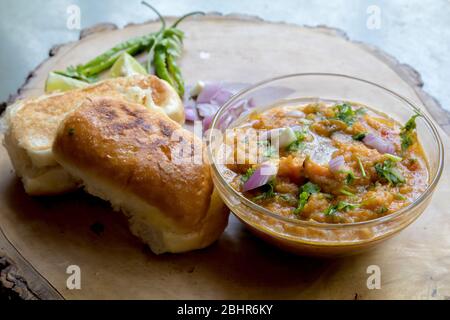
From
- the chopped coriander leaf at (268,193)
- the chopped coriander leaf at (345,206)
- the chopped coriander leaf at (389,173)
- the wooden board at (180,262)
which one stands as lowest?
the wooden board at (180,262)

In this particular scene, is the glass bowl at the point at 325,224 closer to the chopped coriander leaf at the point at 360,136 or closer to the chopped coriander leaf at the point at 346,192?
the chopped coriander leaf at the point at 346,192

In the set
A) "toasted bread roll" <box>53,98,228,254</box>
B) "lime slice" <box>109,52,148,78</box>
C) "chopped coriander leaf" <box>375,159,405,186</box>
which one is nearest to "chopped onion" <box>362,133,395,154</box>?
"chopped coriander leaf" <box>375,159,405,186</box>

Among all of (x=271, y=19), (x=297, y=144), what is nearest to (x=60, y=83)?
(x=297, y=144)

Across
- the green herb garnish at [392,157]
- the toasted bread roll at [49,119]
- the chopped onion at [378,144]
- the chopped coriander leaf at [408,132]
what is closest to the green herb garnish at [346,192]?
the green herb garnish at [392,157]

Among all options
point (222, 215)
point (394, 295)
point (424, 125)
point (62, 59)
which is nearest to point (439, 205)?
point (424, 125)

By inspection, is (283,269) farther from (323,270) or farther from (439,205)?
(439,205)

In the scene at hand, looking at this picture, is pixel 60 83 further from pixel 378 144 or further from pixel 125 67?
pixel 378 144
